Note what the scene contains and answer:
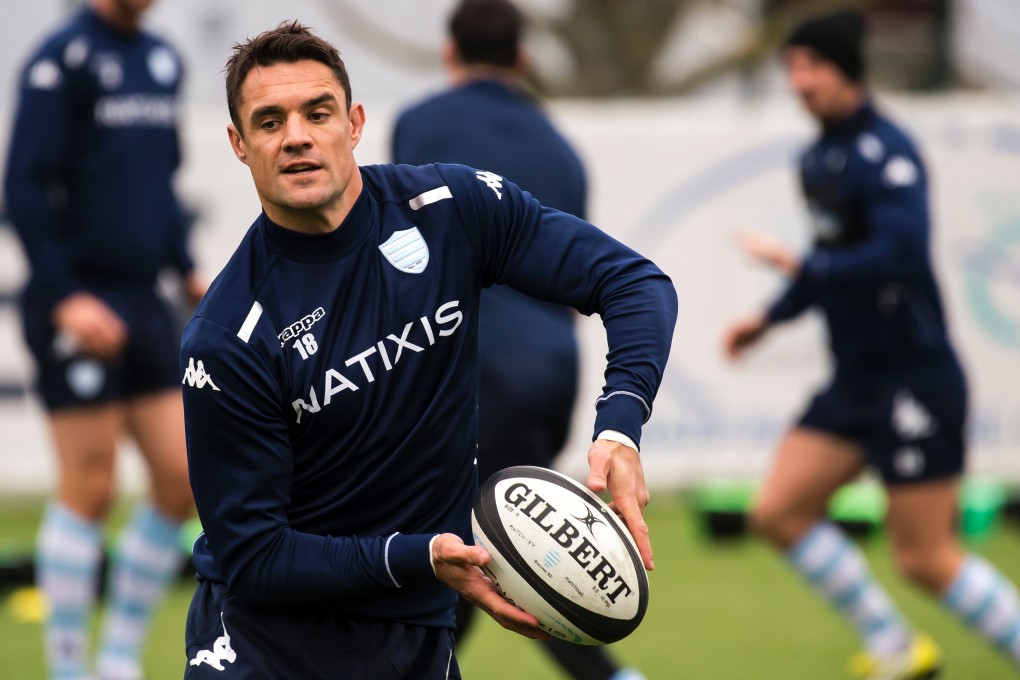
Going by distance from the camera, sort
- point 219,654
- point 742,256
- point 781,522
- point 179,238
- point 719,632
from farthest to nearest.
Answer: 1. point 742,256
2. point 719,632
3. point 781,522
4. point 179,238
5. point 219,654

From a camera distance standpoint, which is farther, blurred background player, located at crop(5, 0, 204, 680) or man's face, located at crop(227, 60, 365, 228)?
blurred background player, located at crop(5, 0, 204, 680)

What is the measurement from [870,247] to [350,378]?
2.87 meters

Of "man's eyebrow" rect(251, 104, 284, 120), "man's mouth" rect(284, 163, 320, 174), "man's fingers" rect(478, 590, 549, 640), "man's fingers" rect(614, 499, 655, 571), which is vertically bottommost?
"man's fingers" rect(478, 590, 549, 640)

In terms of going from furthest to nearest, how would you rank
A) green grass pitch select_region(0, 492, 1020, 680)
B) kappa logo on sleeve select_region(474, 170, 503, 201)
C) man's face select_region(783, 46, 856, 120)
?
green grass pitch select_region(0, 492, 1020, 680)
man's face select_region(783, 46, 856, 120)
kappa logo on sleeve select_region(474, 170, 503, 201)

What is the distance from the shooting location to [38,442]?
28.3 ft

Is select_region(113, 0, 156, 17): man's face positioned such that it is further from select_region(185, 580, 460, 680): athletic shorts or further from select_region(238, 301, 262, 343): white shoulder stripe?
select_region(185, 580, 460, 680): athletic shorts

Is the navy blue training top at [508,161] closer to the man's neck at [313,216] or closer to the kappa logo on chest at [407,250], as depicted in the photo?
the kappa logo on chest at [407,250]

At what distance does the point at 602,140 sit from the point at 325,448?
6.30 meters

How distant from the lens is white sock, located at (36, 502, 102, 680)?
516 cm

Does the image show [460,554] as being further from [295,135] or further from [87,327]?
[87,327]

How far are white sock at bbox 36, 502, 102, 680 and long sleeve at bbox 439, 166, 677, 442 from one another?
2619 mm

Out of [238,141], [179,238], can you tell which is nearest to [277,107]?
[238,141]

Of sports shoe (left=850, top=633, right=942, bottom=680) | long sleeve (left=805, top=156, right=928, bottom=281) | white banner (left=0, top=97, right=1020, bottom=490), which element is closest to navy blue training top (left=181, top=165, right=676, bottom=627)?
long sleeve (left=805, top=156, right=928, bottom=281)

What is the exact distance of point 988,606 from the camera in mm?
5301
